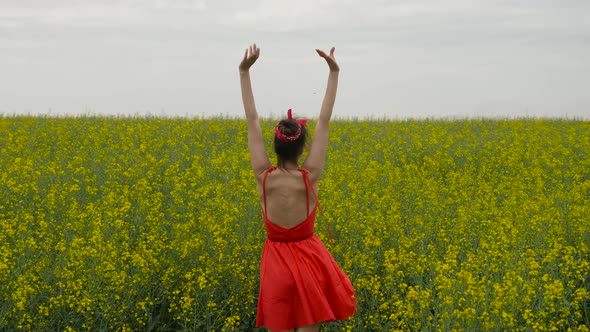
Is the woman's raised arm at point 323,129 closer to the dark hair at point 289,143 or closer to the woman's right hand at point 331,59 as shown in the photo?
the woman's right hand at point 331,59

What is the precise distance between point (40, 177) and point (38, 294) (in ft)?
15.0

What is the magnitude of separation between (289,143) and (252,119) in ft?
1.35

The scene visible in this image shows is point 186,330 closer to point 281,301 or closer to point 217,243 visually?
point 217,243

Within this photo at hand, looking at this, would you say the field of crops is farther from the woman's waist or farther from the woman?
the woman's waist

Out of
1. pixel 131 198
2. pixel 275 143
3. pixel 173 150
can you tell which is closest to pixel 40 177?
Result: pixel 131 198

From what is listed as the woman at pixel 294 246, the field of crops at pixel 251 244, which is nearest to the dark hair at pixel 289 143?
the woman at pixel 294 246

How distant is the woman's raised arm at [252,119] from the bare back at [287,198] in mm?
118

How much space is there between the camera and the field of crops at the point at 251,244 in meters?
5.14

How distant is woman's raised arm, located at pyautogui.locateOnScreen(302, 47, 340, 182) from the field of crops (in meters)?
1.00

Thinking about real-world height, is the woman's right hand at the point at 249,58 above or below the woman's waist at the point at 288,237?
above

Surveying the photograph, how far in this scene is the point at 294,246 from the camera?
3.79 metres

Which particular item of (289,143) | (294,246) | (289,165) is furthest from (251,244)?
(289,143)

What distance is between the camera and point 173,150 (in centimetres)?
1318

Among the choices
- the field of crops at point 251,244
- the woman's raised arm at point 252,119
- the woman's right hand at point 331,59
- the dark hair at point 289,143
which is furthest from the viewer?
the field of crops at point 251,244
